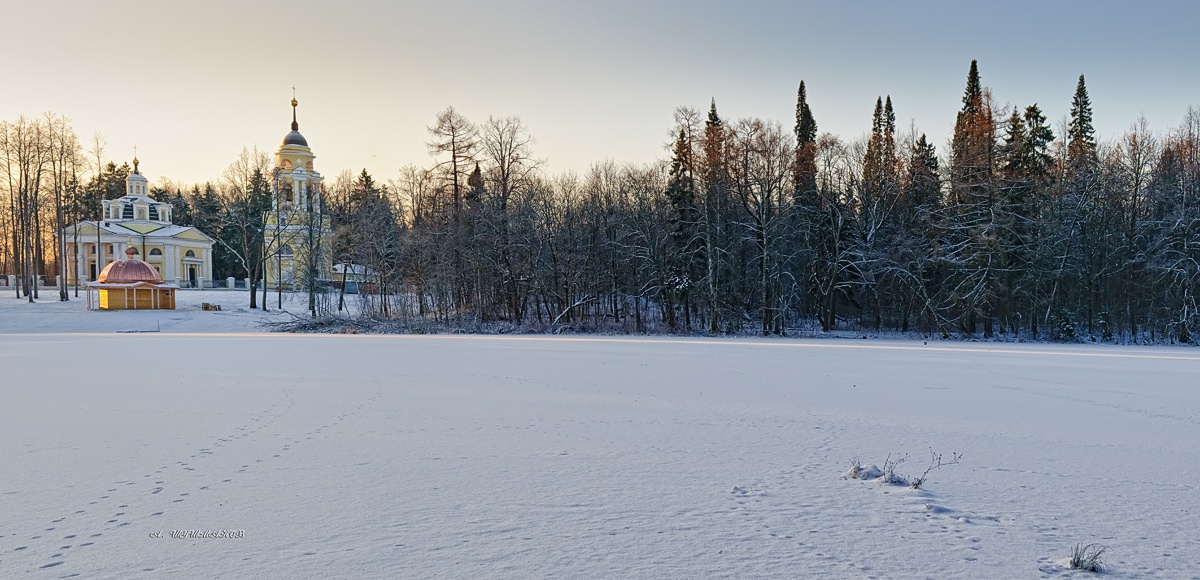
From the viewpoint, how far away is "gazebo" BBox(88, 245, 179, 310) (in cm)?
4181

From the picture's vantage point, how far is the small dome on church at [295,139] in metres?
64.1

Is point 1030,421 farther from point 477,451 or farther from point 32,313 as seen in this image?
point 32,313

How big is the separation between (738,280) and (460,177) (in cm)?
1667

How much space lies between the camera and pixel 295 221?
1981 inches

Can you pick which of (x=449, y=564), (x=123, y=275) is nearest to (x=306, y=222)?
(x=123, y=275)

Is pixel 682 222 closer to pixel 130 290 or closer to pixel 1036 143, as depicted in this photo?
pixel 1036 143

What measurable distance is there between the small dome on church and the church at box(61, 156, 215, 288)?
1526 cm

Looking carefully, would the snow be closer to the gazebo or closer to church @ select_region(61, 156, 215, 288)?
the gazebo

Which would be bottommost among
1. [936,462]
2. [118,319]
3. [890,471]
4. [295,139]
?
[936,462]

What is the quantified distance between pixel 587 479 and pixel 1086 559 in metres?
3.60

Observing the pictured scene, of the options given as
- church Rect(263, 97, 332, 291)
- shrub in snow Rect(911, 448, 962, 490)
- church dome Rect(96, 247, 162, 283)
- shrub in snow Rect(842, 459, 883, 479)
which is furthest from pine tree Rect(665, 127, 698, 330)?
church dome Rect(96, 247, 162, 283)

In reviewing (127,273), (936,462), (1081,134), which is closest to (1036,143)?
(1081,134)

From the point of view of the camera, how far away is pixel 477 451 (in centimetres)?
738

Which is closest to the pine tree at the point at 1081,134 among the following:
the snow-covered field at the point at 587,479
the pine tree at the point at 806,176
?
the pine tree at the point at 806,176
